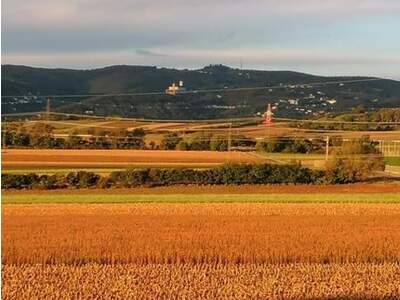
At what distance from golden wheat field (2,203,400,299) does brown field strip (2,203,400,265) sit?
0.11 ft

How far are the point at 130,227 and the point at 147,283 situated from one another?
1391 cm

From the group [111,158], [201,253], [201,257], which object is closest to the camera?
[201,257]

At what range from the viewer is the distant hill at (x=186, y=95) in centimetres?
11319

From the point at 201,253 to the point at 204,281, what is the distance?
440 cm

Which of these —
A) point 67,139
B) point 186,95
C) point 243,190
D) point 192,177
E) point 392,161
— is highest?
point 186,95

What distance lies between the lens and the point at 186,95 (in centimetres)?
12525

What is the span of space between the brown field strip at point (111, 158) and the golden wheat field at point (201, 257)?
1251 inches

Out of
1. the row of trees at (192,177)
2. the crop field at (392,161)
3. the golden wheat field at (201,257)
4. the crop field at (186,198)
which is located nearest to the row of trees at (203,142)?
the crop field at (392,161)

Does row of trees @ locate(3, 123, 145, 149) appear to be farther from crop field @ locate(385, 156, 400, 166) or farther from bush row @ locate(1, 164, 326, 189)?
crop field @ locate(385, 156, 400, 166)

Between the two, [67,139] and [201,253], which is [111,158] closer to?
[67,139]

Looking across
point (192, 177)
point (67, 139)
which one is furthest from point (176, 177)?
point (67, 139)

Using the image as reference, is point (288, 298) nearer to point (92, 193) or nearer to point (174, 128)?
point (92, 193)

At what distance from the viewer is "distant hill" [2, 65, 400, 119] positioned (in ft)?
371

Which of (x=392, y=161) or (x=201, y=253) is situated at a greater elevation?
(x=201, y=253)
